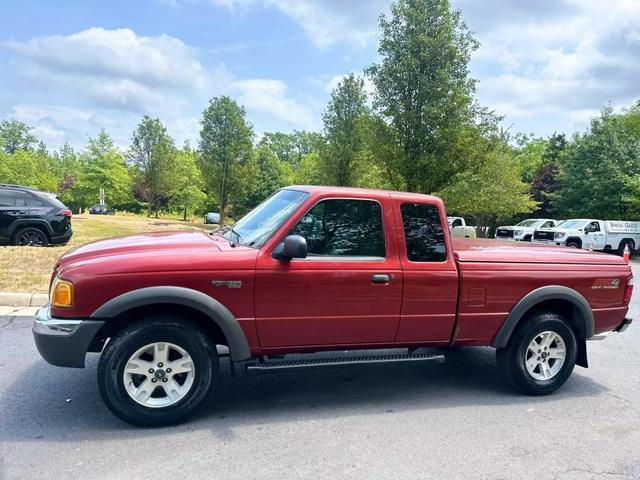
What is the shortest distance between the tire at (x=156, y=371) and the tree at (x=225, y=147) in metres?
30.1

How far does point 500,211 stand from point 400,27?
1543 cm

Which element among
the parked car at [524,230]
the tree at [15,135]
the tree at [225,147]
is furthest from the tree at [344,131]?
the tree at [15,135]

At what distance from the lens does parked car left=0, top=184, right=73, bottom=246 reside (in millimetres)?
11844

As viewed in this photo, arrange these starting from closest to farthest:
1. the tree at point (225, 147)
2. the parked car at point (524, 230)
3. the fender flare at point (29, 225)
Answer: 1. the fender flare at point (29, 225)
2. the parked car at point (524, 230)
3. the tree at point (225, 147)

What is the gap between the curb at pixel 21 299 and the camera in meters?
7.00

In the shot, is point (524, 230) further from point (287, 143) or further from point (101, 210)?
point (287, 143)

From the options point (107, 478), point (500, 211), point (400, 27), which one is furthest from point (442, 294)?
point (500, 211)

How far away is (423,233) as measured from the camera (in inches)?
163

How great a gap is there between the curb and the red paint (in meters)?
3.88

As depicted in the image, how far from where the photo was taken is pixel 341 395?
14.0 feet

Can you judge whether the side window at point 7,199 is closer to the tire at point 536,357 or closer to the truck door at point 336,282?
the truck door at point 336,282

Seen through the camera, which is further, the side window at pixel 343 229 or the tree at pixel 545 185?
the tree at pixel 545 185

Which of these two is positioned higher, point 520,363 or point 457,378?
point 520,363

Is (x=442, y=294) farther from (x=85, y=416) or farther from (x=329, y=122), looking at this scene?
(x=329, y=122)
